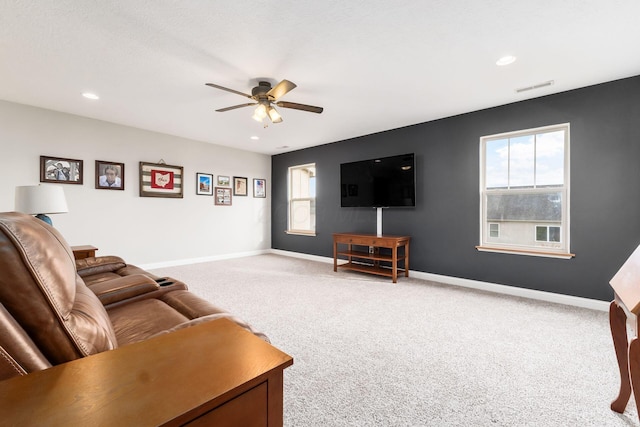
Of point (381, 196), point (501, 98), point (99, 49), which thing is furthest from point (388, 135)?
point (99, 49)

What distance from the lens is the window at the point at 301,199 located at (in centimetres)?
635

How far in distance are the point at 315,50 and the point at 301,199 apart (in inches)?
164

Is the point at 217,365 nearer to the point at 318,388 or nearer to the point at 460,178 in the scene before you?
the point at 318,388

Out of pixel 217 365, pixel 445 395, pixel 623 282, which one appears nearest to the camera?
pixel 217 365

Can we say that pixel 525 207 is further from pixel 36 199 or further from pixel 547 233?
pixel 36 199

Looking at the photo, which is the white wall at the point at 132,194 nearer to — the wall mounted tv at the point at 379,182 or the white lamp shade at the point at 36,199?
the white lamp shade at the point at 36,199

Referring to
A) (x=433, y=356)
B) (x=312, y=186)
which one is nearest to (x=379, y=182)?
(x=312, y=186)

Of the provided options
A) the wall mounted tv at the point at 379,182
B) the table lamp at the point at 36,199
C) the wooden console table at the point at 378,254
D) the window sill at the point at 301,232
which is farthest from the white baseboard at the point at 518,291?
the table lamp at the point at 36,199

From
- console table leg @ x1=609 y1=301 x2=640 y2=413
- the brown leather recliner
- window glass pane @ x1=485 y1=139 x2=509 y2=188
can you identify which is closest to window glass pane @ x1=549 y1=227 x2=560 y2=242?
window glass pane @ x1=485 y1=139 x2=509 y2=188

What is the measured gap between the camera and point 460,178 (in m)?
4.08

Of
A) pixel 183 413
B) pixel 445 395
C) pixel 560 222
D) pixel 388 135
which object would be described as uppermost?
pixel 388 135

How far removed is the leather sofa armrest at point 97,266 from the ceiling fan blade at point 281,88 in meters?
2.16

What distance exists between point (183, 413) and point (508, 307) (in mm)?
3528

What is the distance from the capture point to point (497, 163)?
3848 mm
